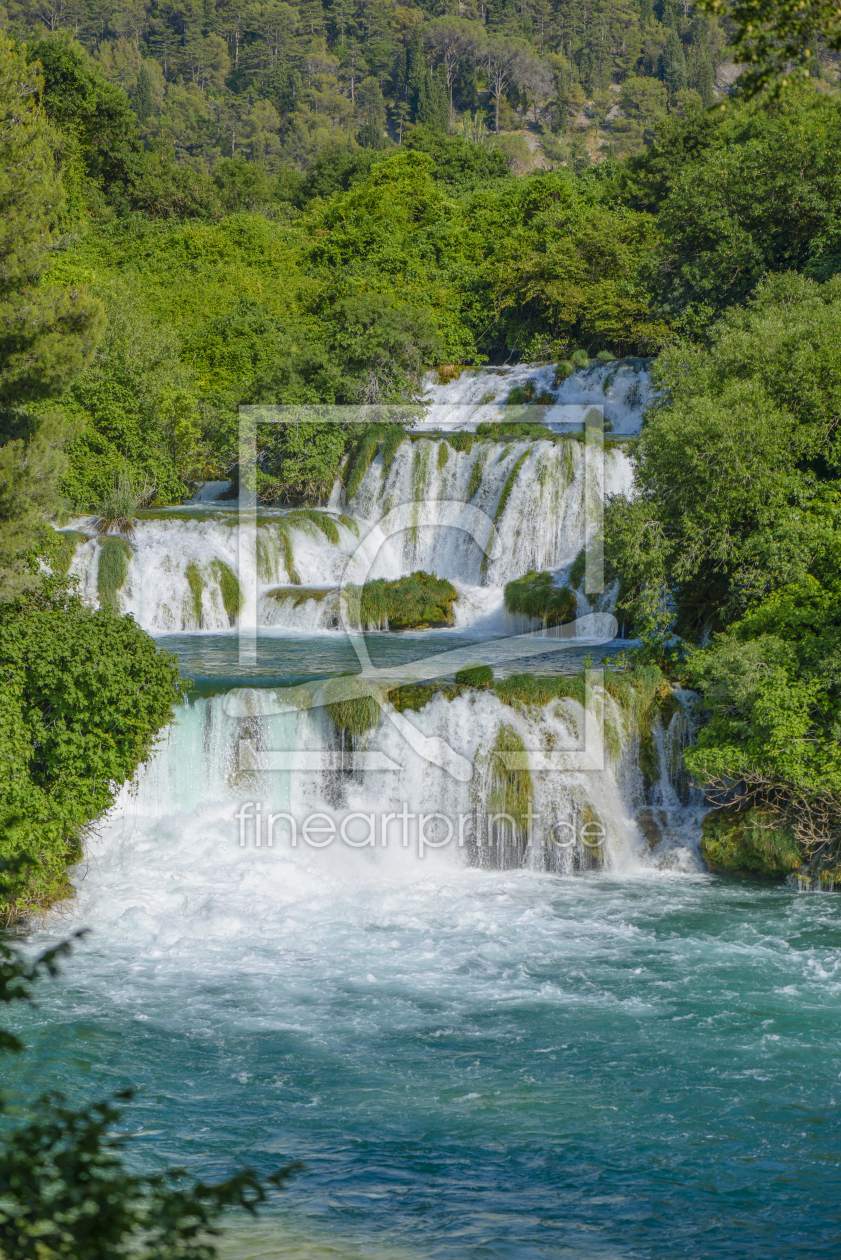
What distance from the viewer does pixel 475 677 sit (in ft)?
55.7

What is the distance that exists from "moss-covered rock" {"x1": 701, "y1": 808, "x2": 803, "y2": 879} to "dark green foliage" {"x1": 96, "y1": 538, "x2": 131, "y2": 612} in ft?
38.6

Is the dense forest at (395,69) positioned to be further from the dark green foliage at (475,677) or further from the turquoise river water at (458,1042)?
the turquoise river water at (458,1042)

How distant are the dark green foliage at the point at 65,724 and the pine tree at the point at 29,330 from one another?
8.53 ft

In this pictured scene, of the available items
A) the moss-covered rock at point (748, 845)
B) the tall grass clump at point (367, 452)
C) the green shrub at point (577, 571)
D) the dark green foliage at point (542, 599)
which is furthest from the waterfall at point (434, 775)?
the tall grass clump at point (367, 452)

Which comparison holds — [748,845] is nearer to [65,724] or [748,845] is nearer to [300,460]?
[65,724]

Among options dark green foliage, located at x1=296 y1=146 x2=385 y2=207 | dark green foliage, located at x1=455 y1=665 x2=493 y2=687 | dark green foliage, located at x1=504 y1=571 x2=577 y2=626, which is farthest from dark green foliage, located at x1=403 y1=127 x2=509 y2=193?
dark green foliage, located at x1=455 y1=665 x2=493 y2=687

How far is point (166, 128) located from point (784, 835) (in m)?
80.8

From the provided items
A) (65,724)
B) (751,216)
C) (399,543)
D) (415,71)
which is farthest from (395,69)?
(65,724)

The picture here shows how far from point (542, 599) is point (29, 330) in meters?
9.85

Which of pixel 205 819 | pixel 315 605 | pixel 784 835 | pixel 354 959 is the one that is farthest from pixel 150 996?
pixel 315 605

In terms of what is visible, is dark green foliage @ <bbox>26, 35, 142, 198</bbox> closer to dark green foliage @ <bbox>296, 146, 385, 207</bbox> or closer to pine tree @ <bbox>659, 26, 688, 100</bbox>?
dark green foliage @ <bbox>296, 146, 385, 207</bbox>

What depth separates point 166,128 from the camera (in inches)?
3275

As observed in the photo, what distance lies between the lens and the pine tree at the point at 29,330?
16.0 metres

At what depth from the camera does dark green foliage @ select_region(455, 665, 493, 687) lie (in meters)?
16.8
